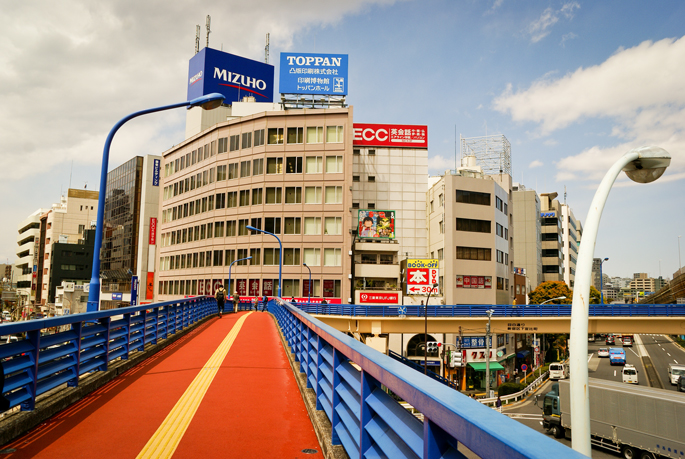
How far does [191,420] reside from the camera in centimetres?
692

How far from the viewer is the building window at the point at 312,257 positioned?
5725 cm

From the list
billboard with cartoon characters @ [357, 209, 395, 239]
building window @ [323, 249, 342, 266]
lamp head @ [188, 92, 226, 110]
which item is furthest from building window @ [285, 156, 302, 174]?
lamp head @ [188, 92, 226, 110]

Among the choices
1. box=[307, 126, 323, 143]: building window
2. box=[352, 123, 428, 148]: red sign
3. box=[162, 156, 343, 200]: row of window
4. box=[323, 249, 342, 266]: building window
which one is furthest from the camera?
box=[352, 123, 428, 148]: red sign

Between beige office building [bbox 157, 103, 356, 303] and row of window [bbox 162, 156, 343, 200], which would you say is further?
row of window [bbox 162, 156, 343, 200]

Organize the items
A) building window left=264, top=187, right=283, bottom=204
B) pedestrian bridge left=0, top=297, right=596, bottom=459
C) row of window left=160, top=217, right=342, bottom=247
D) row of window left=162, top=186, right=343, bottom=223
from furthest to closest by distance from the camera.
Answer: building window left=264, top=187, right=283, bottom=204
row of window left=162, top=186, right=343, bottom=223
row of window left=160, top=217, right=342, bottom=247
pedestrian bridge left=0, top=297, right=596, bottom=459

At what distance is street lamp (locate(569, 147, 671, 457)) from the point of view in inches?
259

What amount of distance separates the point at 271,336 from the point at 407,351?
124 ft

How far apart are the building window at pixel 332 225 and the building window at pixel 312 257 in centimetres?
276

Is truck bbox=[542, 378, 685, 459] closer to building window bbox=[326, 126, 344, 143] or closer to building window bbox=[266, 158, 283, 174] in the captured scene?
building window bbox=[326, 126, 344, 143]

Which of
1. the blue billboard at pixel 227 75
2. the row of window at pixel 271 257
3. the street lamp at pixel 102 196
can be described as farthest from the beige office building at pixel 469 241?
the street lamp at pixel 102 196

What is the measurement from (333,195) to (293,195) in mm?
5146

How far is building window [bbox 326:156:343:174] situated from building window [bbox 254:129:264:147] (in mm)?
9572

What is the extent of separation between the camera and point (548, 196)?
11306 centimetres

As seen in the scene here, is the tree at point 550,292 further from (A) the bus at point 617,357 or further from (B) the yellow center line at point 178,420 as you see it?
(B) the yellow center line at point 178,420
